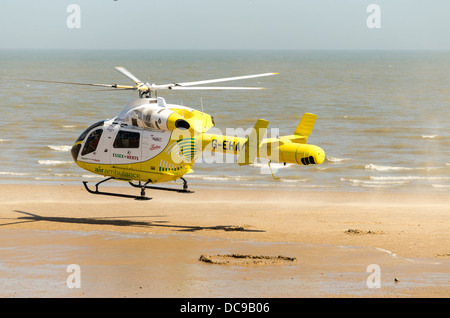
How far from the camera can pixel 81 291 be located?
12047mm

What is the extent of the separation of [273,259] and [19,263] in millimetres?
5075

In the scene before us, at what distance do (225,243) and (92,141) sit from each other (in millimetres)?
4949

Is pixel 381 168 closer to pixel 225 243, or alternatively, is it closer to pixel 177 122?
pixel 177 122

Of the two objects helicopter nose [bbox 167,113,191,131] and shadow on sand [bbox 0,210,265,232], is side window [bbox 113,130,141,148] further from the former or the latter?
shadow on sand [bbox 0,210,265,232]

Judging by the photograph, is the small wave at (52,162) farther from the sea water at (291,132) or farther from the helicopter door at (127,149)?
the helicopter door at (127,149)

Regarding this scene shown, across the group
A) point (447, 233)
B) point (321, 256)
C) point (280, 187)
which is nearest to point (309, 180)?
point (280, 187)

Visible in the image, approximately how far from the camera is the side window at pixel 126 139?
17766 millimetres

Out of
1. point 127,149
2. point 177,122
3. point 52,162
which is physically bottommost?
point 52,162

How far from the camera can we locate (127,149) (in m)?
17.9

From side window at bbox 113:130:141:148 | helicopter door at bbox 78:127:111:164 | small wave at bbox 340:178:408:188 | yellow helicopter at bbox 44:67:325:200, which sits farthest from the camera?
small wave at bbox 340:178:408:188

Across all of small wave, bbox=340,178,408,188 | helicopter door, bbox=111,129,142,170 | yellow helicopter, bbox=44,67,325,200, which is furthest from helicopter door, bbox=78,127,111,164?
small wave, bbox=340,178,408,188

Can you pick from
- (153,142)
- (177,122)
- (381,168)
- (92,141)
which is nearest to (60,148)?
(381,168)

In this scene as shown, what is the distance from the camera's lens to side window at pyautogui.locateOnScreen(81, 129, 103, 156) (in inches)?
722

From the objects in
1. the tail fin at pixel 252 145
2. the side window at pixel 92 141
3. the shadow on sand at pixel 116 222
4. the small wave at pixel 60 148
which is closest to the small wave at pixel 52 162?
the small wave at pixel 60 148
